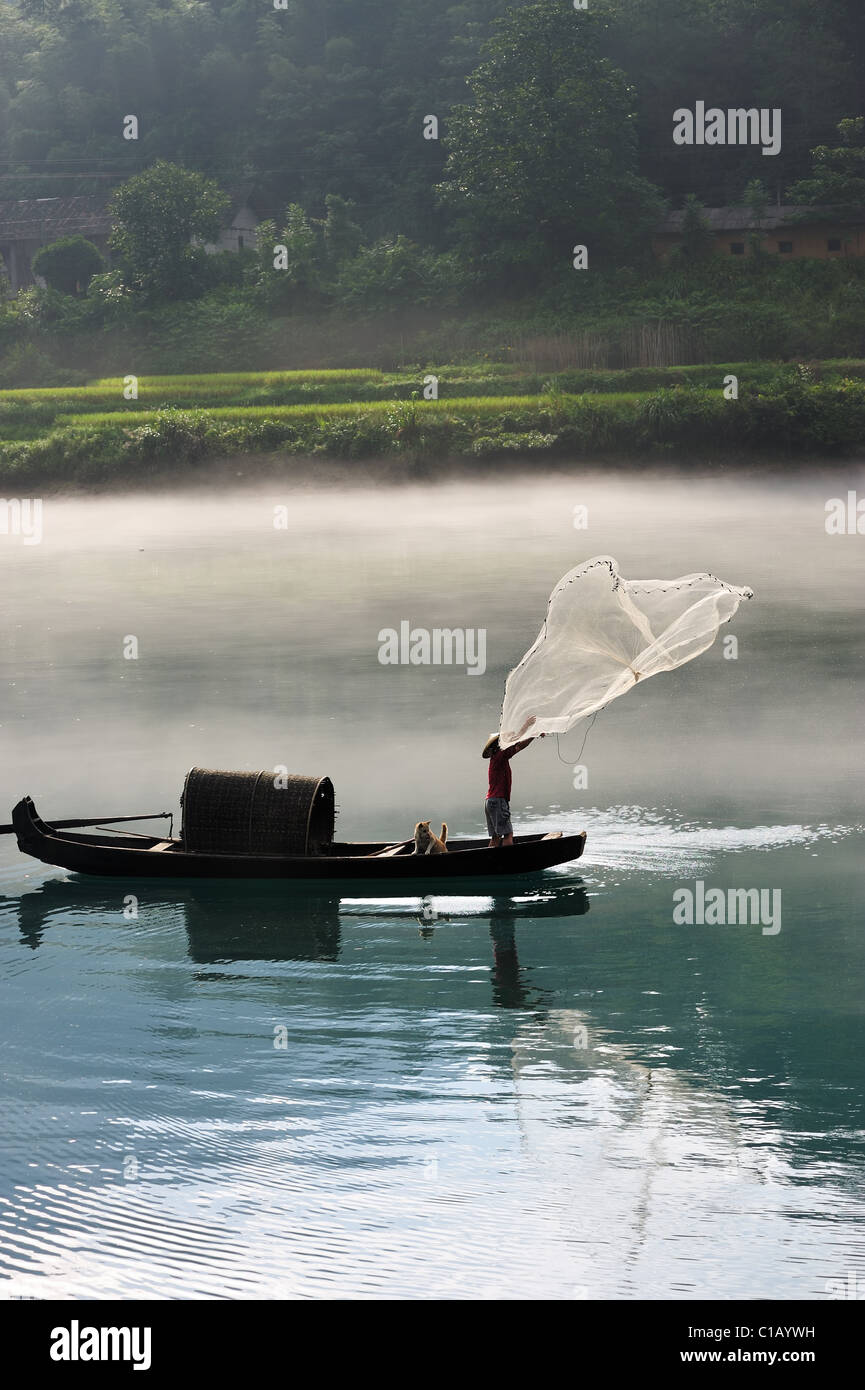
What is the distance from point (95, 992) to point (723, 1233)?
6.88 metres

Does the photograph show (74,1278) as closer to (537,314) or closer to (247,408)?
(247,408)

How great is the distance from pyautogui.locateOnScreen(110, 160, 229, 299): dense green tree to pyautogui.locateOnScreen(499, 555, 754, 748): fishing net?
56743mm

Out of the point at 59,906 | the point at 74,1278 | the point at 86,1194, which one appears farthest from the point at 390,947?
the point at 74,1278

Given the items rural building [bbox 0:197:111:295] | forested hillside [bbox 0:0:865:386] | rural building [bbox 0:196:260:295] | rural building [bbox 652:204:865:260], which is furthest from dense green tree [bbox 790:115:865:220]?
rural building [bbox 0:197:111:295]

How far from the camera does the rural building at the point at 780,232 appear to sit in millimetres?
65625

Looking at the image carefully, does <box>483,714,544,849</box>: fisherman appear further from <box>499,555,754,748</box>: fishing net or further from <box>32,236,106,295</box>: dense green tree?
<box>32,236,106,295</box>: dense green tree

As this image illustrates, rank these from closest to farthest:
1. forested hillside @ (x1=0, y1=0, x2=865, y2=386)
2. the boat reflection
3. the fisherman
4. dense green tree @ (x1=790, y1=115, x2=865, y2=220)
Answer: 1. the boat reflection
2. the fisherman
3. forested hillside @ (x1=0, y1=0, x2=865, y2=386)
4. dense green tree @ (x1=790, y1=115, x2=865, y2=220)

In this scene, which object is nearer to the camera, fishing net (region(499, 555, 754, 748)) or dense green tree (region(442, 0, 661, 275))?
fishing net (region(499, 555, 754, 748))

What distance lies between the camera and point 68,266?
240ft

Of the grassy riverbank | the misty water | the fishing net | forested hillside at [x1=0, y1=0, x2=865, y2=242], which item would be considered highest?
forested hillside at [x1=0, y1=0, x2=865, y2=242]

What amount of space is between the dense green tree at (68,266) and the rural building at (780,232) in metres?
25.9

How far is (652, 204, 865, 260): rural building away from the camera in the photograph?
65625 millimetres

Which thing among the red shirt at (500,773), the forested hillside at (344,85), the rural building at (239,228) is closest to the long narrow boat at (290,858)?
the red shirt at (500,773)

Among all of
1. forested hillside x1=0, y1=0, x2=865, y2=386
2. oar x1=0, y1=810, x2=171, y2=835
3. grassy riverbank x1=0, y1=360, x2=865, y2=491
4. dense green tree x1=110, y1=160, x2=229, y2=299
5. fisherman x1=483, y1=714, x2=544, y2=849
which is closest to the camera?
fisherman x1=483, y1=714, x2=544, y2=849
